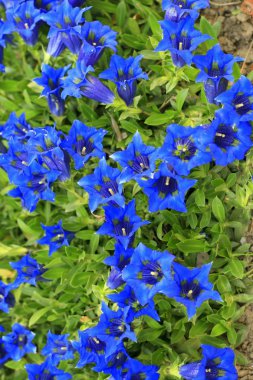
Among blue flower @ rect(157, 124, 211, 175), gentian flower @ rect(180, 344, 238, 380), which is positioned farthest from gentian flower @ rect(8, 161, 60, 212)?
gentian flower @ rect(180, 344, 238, 380)

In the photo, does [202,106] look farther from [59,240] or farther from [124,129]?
[59,240]

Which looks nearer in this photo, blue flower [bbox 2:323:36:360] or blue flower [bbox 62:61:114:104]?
blue flower [bbox 62:61:114:104]

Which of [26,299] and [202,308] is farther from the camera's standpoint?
[26,299]

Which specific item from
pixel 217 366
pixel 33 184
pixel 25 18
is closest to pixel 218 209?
pixel 217 366

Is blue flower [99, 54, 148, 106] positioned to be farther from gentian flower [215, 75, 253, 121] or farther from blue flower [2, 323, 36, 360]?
blue flower [2, 323, 36, 360]

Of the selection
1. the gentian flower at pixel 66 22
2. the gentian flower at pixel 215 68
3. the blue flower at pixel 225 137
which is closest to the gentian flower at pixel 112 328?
the blue flower at pixel 225 137

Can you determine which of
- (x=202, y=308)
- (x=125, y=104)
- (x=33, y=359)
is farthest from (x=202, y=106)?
(x=33, y=359)
